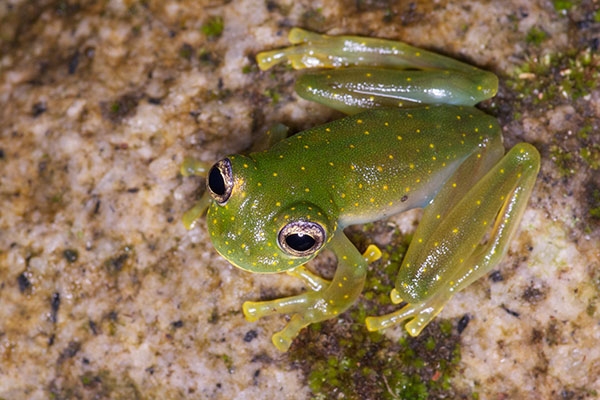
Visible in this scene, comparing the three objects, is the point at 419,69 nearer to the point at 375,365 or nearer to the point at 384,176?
the point at 384,176

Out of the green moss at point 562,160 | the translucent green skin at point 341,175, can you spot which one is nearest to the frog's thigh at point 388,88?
the translucent green skin at point 341,175

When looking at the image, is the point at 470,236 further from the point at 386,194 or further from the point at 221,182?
the point at 221,182

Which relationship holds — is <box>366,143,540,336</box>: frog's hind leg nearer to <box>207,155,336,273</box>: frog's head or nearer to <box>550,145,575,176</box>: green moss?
<box>550,145,575,176</box>: green moss

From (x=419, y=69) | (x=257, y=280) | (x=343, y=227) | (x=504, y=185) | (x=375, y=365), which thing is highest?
(x=419, y=69)

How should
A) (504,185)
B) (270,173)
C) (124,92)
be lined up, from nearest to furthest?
(270,173) → (504,185) → (124,92)

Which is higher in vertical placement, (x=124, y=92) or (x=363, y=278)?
(x=124, y=92)

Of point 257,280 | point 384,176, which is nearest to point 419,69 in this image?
point 384,176

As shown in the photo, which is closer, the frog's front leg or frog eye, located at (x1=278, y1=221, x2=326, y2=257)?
frog eye, located at (x1=278, y1=221, x2=326, y2=257)

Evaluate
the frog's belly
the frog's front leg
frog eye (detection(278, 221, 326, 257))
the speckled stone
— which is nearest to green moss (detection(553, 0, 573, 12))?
the speckled stone
